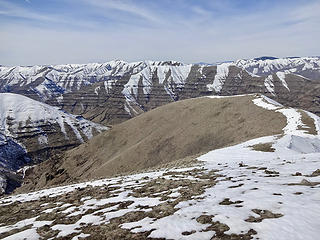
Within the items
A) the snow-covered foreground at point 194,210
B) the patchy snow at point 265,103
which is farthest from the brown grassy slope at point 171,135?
the snow-covered foreground at point 194,210

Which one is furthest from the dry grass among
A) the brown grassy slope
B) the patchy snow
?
the patchy snow

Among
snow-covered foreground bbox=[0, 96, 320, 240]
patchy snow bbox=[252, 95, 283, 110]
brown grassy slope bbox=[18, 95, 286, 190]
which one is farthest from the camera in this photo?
patchy snow bbox=[252, 95, 283, 110]

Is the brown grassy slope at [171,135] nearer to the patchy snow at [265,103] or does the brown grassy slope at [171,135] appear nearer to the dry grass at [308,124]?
the patchy snow at [265,103]

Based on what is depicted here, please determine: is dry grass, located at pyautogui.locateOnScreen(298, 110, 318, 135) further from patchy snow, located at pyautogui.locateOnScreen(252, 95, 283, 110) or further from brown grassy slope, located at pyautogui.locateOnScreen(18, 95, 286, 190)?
patchy snow, located at pyautogui.locateOnScreen(252, 95, 283, 110)

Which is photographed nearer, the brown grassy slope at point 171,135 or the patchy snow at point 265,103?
the brown grassy slope at point 171,135

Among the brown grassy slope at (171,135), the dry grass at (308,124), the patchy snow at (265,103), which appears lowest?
the brown grassy slope at (171,135)

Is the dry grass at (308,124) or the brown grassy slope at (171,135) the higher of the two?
the dry grass at (308,124)
